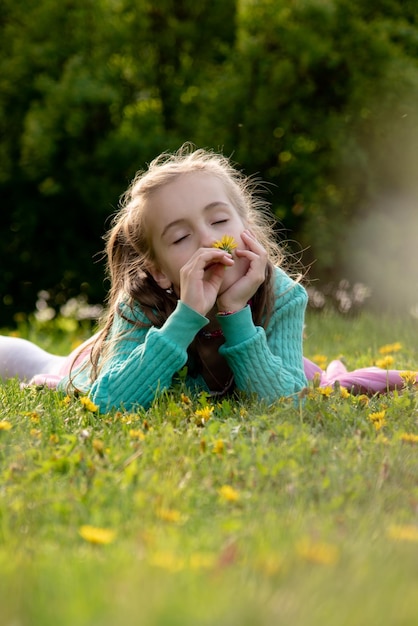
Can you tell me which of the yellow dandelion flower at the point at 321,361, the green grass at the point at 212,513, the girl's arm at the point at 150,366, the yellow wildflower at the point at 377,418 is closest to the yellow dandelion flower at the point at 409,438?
the green grass at the point at 212,513

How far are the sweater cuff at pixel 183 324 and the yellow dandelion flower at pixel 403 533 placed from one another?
1334mm

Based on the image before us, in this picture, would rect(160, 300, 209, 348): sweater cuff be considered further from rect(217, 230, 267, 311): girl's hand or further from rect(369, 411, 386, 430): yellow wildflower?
rect(369, 411, 386, 430): yellow wildflower

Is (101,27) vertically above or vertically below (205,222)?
below

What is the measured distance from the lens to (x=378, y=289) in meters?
7.04

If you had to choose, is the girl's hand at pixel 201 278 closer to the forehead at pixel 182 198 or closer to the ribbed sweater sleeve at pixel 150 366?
the ribbed sweater sleeve at pixel 150 366

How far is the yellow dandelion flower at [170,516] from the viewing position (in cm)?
188

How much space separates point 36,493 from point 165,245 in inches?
54.0

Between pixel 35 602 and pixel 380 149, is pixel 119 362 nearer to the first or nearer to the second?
pixel 35 602

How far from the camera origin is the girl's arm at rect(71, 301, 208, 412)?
3041mm

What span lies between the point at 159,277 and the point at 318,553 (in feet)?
6.21

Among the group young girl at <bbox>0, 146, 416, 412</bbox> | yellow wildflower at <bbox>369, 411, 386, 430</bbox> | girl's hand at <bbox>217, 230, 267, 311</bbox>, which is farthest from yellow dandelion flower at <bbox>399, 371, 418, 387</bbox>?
girl's hand at <bbox>217, 230, 267, 311</bbox>

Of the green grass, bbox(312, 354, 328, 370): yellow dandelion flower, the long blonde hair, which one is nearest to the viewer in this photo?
the green grass

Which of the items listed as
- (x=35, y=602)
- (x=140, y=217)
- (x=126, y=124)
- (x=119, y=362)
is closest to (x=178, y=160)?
(x=140, y=217)

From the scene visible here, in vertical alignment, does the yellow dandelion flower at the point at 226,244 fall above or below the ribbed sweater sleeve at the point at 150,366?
above
